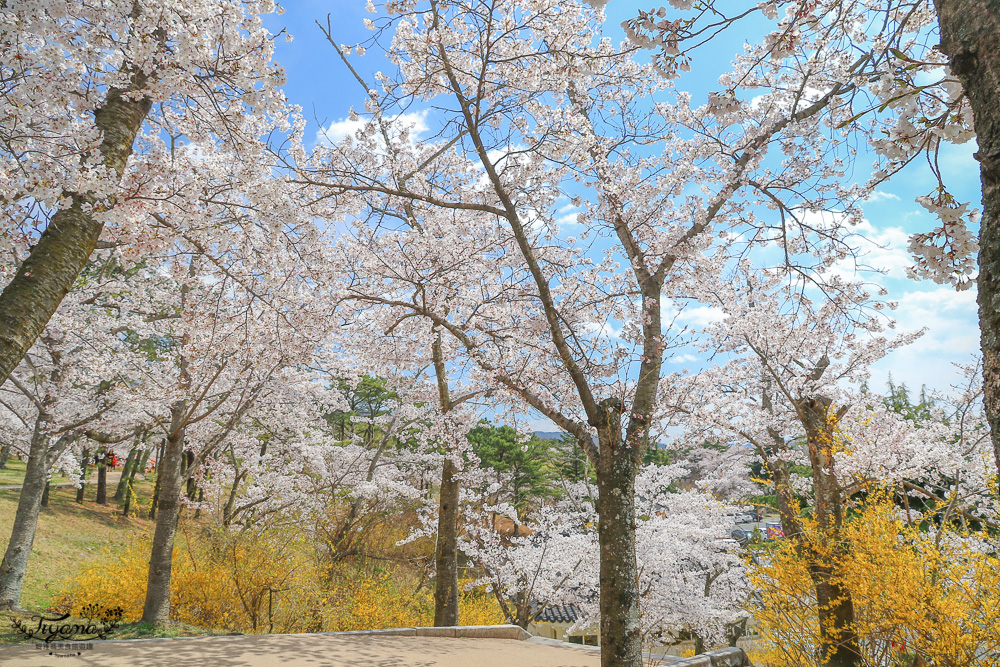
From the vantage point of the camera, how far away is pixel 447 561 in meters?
8.72

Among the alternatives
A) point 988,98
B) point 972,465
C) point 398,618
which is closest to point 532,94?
point 988,98

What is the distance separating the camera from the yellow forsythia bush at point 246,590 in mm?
7445

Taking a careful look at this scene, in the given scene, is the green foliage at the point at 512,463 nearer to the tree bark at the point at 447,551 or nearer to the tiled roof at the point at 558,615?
the tiled roof at the point at 558,615

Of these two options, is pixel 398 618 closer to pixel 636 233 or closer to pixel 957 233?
pixel 636 233

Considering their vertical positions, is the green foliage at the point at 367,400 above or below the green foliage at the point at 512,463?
above

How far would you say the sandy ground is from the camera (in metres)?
4.99

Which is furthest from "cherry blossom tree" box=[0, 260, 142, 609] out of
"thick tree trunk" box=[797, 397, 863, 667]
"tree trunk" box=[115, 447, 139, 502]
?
"tree trunk" box=[115, 447, 139, 502]

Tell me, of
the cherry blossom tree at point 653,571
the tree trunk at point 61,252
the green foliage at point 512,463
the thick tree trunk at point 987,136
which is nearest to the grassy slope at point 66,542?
the tree trunk at point 61,252

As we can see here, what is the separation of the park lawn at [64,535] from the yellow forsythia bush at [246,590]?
142 cm

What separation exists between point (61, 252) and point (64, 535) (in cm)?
1686

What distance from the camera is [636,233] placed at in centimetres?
751

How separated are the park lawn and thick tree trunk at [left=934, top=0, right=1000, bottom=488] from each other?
11.4 m

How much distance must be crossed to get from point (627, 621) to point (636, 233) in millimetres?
4993
